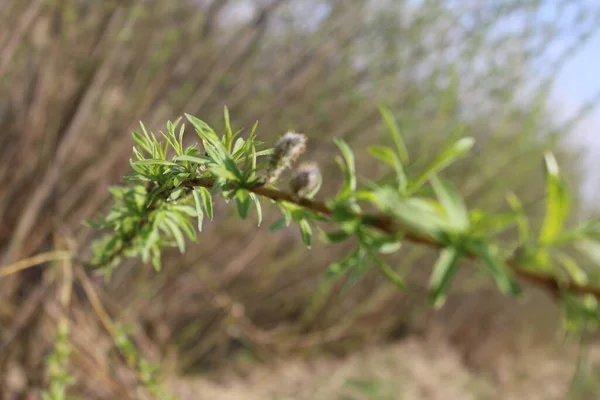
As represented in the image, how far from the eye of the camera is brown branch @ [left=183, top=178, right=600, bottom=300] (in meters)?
0.42

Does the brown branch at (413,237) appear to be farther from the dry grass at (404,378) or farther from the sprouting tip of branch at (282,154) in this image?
the dry grass at (404,378)

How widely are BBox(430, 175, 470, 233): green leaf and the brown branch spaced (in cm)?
2

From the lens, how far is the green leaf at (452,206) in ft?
1.30

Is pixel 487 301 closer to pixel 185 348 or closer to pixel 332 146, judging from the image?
pixel 185 348

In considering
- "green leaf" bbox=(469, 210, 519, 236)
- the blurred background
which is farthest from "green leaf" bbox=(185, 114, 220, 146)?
the blurred background

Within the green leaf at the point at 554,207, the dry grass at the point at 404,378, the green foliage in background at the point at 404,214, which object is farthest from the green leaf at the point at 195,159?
the dry grass at the point at 404,378

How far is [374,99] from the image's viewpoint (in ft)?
7.64

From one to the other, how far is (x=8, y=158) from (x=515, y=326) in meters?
5.49

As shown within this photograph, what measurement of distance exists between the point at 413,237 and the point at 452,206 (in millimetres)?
43

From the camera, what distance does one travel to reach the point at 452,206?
0.40 m

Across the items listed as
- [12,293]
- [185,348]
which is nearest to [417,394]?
[185,348]

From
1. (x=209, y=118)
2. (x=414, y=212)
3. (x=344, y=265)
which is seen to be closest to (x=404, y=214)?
(x=414, y=212)

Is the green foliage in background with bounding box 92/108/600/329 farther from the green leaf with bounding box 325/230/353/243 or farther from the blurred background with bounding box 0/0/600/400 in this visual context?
the blurred background with bounding box 0/0/600/400

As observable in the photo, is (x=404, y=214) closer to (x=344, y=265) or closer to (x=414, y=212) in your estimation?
(x=414, y=212)
